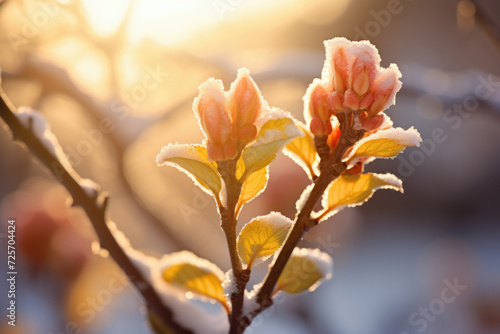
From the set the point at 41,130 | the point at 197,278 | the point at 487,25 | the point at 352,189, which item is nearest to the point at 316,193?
the point at 352,189

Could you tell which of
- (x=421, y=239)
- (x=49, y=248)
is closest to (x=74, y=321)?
(x=49, y=248)

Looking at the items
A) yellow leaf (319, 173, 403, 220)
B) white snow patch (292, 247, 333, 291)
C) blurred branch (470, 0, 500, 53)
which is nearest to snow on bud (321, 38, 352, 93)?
yellow leaf (319, 173, 403, 220)

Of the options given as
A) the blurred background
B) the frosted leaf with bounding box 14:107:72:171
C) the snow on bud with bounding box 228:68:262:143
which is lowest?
the blurred background

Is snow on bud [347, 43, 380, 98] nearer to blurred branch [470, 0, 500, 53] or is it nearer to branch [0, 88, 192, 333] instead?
branch [0, 88, 192, 333]

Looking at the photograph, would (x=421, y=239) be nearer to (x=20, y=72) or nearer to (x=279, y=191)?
(x=279, y=191)

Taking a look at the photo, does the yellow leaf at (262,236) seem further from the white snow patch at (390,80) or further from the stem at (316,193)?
the white snow patch at (390,80)

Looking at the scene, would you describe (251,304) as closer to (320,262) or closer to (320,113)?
(320,262)
